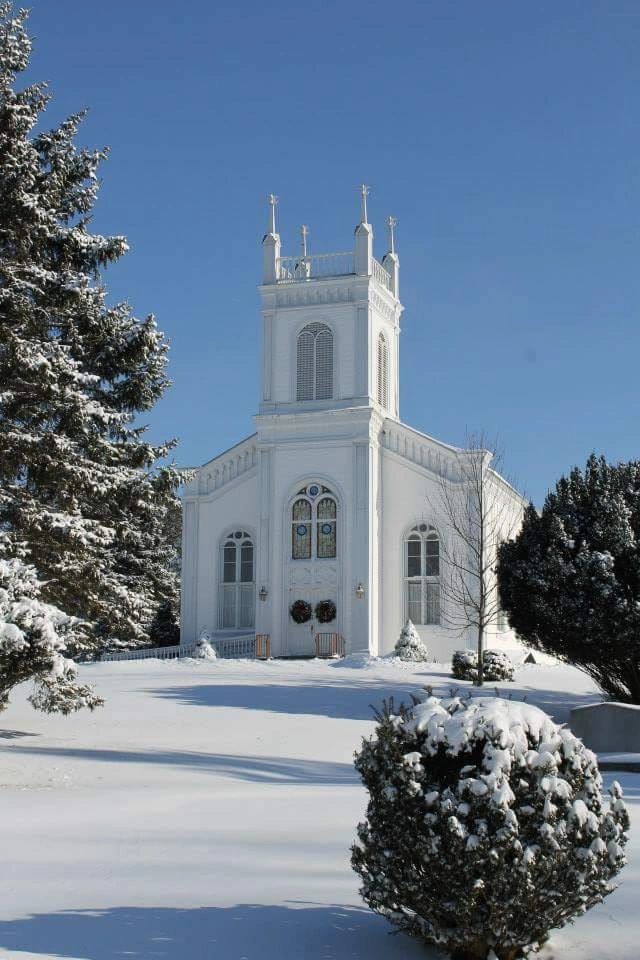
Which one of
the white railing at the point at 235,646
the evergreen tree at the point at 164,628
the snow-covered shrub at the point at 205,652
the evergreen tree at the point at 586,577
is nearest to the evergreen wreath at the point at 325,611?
the white railing at the point at 235,646

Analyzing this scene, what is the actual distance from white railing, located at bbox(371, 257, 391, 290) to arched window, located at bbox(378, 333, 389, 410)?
85.1 inches

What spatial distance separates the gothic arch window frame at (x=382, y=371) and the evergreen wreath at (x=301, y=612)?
316 inches

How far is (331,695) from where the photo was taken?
2356 centimetres

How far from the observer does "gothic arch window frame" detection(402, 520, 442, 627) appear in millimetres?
37156

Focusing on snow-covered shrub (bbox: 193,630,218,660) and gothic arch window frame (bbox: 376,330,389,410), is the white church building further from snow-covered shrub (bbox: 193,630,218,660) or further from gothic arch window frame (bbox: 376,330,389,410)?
snow-covered shrub (bbox: 193,630,218,660)

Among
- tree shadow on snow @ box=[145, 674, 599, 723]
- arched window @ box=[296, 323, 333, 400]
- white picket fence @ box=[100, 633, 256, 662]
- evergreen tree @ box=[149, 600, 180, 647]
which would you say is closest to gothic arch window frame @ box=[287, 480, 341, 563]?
white picket fence @ box=[100, 633, 256, 662]

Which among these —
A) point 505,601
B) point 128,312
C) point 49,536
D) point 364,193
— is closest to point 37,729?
point 49,536

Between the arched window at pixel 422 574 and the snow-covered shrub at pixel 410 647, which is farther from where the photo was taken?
the arched window at pixel 422 574

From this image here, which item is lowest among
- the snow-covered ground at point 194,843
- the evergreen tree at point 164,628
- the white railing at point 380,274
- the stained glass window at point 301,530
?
the snow-covered ground at point 194,843

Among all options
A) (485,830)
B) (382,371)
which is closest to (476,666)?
(382,371)

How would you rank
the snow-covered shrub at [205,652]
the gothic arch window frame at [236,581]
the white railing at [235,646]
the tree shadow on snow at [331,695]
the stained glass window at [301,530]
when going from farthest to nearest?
the gothic arch window frame at [236,581], the stained glass window at [301,530], the white railing at [235,646], the snow-covered shrub at [205,652], the tree shadow on snow at [331,695]

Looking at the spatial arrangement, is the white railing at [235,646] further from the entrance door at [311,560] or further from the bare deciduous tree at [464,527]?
the bare deciduous tree at [464,527]

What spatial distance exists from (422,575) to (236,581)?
688cm

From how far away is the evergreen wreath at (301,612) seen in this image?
123ft
